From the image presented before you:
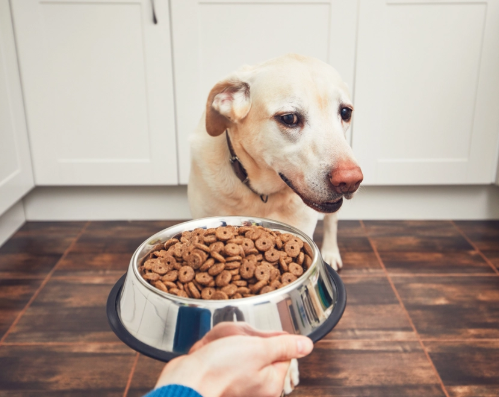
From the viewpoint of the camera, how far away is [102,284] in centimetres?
194

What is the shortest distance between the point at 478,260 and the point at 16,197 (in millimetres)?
2319

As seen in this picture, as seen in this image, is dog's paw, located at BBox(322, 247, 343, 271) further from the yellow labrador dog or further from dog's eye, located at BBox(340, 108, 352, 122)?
dog's eye, located at BBox(340, 108, 352, 122)

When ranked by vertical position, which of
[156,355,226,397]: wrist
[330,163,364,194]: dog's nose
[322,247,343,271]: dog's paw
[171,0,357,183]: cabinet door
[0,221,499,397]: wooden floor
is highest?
[171,0,357,183]: cabinet door

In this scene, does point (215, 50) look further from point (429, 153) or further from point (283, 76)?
point (429, 153)

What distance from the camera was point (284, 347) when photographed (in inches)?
30.1

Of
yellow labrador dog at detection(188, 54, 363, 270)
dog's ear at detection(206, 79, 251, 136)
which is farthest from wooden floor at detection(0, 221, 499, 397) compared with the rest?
dog's ear at detection(206, 79, 251, 136)

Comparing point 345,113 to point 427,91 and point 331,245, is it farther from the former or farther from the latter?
point 427,91

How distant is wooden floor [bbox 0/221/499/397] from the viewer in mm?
1395

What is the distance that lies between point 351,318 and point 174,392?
1161 millimetres

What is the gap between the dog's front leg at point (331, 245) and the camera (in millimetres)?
2074

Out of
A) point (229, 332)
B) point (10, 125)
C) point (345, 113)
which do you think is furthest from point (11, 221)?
point (229, 332)

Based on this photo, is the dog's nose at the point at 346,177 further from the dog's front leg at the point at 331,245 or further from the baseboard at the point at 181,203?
the baseboard at the point at 181,203

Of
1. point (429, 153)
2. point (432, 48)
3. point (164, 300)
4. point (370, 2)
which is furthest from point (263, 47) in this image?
point (164, 300)

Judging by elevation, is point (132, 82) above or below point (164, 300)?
above
